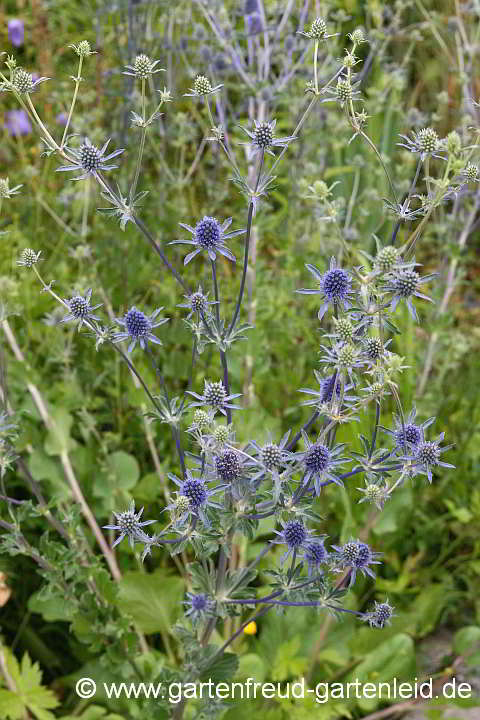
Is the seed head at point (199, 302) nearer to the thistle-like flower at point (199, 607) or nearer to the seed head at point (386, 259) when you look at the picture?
the seed head at point (386, 259)

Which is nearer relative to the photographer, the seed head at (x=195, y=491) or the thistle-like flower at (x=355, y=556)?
the seed head at (x=195, y=491)

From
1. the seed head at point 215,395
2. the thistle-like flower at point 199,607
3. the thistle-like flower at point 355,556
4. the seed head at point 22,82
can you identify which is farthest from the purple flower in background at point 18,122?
the thistle-like flower at point 355,556

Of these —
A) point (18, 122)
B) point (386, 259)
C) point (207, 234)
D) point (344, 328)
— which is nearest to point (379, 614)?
point (344, 328)

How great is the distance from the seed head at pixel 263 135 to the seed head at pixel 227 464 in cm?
56

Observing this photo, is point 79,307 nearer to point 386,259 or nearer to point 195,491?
point 195,491

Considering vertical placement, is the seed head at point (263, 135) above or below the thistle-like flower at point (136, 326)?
above

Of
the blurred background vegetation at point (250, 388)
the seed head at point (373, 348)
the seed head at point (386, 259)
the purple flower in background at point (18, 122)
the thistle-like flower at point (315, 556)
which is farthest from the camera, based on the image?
the purple flower in background at point (18, 122)

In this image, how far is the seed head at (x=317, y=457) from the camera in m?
1.32

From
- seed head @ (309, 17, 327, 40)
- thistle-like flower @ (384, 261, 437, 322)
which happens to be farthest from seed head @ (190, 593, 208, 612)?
seed head @ (309, 17, 327, 40)

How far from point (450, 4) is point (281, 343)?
9.25 feet

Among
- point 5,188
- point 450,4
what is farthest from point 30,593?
point 450,4

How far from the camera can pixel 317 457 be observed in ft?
4.36

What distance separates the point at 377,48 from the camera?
2.87 metres

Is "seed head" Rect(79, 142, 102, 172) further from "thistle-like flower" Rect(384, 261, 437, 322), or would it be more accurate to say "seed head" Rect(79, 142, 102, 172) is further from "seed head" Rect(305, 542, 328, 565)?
"seed head" Rect(305, 542, 328, 565)
